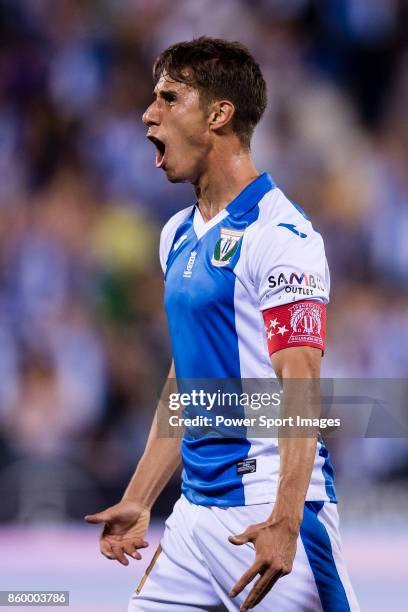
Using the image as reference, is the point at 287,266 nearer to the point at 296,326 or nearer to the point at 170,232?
the point at 296,326

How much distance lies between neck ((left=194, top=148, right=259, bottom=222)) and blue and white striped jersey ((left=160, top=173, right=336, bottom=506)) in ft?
0.21

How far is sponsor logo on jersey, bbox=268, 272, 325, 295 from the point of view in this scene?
298cm

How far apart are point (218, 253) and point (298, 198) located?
20.2 feet

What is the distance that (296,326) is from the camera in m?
2.95

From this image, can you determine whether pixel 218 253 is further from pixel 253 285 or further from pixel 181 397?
pixel 181 397

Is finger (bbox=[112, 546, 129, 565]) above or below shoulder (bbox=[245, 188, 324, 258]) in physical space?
below

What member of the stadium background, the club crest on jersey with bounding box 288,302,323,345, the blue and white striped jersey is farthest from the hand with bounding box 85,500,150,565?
the stadium background

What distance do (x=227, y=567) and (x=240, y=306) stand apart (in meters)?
0.73

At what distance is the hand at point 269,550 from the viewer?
2.71 metres

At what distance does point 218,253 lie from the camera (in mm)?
3264

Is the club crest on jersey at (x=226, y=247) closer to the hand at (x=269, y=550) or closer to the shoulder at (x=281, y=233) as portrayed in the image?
the shoulder at (x=281, y=233)

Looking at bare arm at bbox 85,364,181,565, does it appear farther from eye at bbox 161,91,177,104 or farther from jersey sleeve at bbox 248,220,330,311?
eye at bbox 161,91,177,104

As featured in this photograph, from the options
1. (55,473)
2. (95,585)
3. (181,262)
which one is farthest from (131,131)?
(181,262)

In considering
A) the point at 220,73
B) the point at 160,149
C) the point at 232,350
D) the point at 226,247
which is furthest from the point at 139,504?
the point at 220,73
